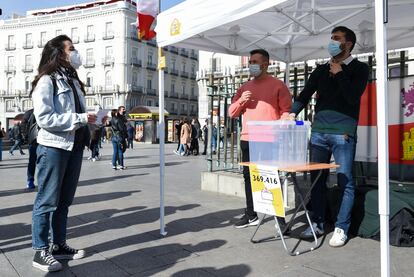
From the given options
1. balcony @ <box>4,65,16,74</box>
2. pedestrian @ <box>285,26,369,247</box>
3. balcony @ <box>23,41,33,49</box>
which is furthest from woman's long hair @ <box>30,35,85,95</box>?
balcony @ <box>4,65,16,74</box>

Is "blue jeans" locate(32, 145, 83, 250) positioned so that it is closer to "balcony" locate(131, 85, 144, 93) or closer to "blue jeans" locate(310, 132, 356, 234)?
"blue jeans" locate(310, 132, 356, 234)

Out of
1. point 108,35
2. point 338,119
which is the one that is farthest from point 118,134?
point 108,35

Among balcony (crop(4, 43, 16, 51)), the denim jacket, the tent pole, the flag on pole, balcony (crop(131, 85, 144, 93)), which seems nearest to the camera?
the tent pole

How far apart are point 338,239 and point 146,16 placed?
3.02 m

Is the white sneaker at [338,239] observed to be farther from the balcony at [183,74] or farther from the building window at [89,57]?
the balcony at [183,74]

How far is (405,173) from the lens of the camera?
5.46 metres

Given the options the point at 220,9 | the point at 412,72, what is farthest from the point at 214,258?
the point at 412,72

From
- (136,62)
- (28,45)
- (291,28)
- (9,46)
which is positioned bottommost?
(291,28)

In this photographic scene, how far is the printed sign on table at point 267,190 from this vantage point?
153 inches

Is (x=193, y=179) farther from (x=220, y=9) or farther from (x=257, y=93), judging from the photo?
(x=220, y=9)

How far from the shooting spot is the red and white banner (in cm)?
535

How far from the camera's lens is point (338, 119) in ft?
13.8

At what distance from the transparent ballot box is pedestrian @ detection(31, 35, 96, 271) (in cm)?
156

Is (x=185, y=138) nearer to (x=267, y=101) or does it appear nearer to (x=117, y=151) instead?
(x=117, y=151)
